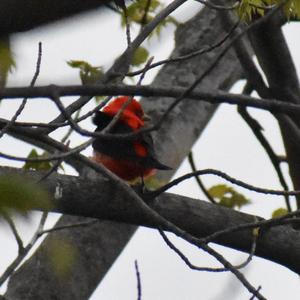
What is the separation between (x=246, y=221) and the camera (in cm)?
307

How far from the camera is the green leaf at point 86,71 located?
3156mm

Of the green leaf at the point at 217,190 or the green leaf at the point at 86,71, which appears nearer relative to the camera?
the green leaf at the point at 86,71

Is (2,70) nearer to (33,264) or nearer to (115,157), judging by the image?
(33,264)

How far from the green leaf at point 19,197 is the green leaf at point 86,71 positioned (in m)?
2.22

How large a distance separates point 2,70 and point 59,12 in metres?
0.42

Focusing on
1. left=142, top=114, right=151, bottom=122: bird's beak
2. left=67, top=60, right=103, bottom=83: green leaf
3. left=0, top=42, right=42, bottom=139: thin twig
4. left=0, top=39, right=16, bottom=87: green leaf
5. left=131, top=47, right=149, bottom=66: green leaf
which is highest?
left=142, top=114, right=151, bottom=122: bird's beak

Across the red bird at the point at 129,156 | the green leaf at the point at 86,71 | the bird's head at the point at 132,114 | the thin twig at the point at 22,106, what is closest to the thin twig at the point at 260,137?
the red bird at the point at 129,156

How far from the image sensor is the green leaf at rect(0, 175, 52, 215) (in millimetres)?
804

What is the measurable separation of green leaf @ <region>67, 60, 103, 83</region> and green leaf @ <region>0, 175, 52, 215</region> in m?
2.22

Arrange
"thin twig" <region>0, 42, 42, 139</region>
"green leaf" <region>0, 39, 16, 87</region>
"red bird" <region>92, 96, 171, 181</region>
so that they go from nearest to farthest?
"green leaf" <region>0, 39, 16, 87</region> < "thin twig" <region>0, 42, 42, 139</region> < "red bird" <region>92, 96, 171, 181</region>

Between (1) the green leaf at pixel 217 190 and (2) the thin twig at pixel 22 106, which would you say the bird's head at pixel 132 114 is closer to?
(1) the green leaf at pixel 217 190

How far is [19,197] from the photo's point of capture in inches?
32.0

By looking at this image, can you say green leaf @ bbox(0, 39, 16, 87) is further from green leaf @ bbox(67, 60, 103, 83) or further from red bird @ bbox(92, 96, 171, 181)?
red bird @ bbox(92, 96, 171, 181)

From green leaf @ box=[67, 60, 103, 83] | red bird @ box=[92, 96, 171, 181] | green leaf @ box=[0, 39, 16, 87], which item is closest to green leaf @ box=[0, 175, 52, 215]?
green leaf @ box=[0, 39, 16, 87]
